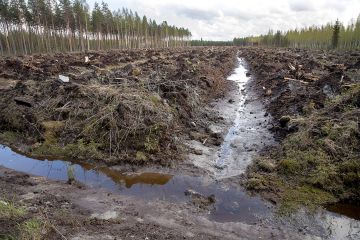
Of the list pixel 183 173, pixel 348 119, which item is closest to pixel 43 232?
pixel 183 173

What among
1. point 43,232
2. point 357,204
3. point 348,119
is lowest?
point 357,204

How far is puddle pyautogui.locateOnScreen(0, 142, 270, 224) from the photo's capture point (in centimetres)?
629

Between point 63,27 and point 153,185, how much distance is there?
184 feet

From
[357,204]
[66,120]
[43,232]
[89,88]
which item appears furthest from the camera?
[89,88]

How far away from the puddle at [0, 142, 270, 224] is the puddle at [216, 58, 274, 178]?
945 mm

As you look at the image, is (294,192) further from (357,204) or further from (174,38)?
(174,38)

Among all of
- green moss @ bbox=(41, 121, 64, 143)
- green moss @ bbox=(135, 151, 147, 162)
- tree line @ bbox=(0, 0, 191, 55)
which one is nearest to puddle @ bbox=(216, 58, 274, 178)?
green moss @ bbox=(135, 151, 147, 162)

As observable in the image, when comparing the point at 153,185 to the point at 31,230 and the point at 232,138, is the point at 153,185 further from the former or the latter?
the point at 232,138

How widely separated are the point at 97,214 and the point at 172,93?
7.73m

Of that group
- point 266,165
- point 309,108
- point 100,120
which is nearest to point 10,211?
point 100,120

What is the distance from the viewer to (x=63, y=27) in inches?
2238

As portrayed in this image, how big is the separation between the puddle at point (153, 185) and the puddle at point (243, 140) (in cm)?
94

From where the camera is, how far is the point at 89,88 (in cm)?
1146

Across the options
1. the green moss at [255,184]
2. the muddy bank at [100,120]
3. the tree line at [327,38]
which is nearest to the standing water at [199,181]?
the green moss at [255,184]
